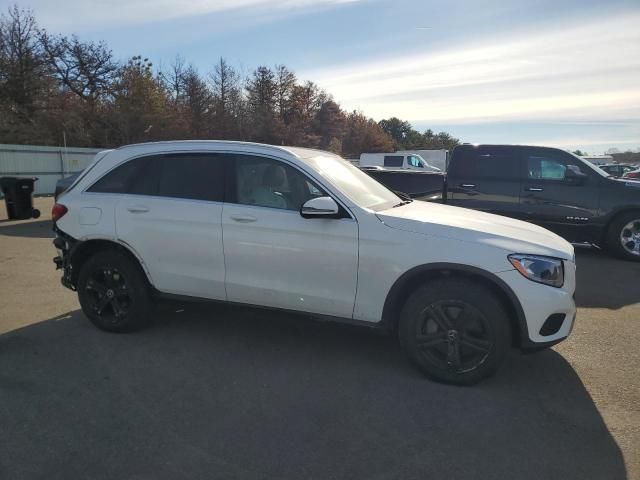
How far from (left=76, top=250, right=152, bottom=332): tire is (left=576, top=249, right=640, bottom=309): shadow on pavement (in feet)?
16.4

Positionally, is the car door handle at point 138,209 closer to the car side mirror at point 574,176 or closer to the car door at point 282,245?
the car door at point 282,245

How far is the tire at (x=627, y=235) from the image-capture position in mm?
8688

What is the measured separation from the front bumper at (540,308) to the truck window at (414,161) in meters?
26.4

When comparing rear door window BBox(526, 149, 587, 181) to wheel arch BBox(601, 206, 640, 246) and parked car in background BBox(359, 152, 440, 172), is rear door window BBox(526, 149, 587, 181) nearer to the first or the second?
wheel arch BBox(601, 206, 640, 246)

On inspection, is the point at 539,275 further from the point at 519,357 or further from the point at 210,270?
the point at 210,270

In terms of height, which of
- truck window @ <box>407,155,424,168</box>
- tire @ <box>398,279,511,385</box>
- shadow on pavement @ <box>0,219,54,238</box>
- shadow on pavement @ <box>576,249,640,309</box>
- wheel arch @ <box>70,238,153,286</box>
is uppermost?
truck window @ <box>407,155,424,168</box>

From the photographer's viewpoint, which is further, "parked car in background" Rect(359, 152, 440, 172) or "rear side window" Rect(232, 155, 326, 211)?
"parked car in background" Rect(359, 152, 440, 172)

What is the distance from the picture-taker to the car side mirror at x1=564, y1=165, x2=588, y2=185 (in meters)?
8.83

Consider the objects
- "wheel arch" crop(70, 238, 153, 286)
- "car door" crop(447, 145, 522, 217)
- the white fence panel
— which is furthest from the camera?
the white fence panel

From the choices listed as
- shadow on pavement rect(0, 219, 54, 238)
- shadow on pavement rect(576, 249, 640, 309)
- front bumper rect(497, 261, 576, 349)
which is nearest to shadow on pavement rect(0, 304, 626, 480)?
front bumper rect(497, 261, 576, 349)

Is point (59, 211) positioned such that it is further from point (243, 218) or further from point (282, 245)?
point (282, 245)

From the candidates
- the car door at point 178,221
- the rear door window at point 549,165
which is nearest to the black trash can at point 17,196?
the car door at point 178,221

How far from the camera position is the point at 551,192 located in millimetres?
8984

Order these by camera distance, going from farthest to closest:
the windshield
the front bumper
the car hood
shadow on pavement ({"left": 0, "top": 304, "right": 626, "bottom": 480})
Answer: the windshield, the car hood, the front bumper, shadow on pavement ({"left": 0, "top": 304, "right": 626, "bottom": 480})
